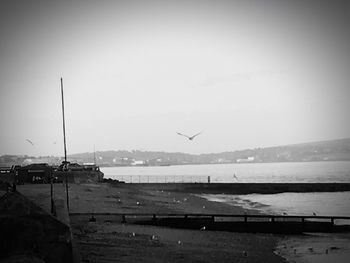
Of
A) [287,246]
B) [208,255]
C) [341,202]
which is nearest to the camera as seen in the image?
[208,255]

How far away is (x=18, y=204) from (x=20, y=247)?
104 centimetres

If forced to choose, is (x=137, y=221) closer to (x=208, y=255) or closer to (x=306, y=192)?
(x=208, y=255)

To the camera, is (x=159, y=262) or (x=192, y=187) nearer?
(x=159, y=262)

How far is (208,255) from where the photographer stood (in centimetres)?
1955

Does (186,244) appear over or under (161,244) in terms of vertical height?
under

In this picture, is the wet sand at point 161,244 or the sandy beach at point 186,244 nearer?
the wet sand at point 161,244

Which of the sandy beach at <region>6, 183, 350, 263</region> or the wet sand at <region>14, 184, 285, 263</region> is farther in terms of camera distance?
the sandy beach at <region>6, 183, 350, 263</region>

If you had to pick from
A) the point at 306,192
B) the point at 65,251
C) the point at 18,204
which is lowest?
the point at 306,192

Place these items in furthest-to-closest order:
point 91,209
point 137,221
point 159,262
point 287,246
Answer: point 91,209 → point 137,221 → point 287,246 → point 159,262

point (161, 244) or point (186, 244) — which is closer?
point (161, 244)

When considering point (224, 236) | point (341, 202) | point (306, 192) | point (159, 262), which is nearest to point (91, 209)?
point (224, 236)

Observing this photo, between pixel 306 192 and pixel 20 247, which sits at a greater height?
pixel 20 247

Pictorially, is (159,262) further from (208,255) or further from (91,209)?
(91,209)

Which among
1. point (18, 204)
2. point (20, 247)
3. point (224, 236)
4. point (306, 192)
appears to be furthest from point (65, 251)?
point (306, 192)
